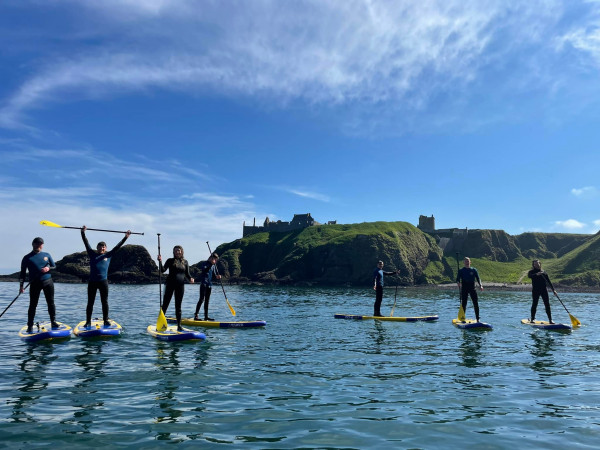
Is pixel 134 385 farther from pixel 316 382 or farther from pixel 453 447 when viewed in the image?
pixel 453 447

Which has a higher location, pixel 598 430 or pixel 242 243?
pixel 242 243

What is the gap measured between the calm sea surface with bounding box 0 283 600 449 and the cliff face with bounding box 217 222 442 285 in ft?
439

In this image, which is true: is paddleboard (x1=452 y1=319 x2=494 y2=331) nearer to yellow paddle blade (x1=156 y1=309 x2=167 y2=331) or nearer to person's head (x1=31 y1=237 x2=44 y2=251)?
yellow paddle blade (x1=156 y1=309 x2=167 y2=331)

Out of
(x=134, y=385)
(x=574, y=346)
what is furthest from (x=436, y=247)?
(x=134, y=385)

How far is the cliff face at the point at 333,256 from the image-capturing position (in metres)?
156

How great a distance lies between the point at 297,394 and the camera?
9820 millimetres

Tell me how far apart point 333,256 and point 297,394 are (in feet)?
499

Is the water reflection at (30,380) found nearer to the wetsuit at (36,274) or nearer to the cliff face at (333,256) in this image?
the wetsuit at (36,274)

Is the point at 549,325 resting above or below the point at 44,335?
below

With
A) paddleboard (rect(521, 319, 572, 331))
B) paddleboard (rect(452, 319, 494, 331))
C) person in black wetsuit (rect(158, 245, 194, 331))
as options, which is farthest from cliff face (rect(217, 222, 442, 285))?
person in black wetsuit (rect(158, 245, 194, 331))

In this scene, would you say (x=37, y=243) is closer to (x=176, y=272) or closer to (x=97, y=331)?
(x=97, y=331)

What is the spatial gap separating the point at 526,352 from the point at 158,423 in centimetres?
1387

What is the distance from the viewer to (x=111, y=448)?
6625mm

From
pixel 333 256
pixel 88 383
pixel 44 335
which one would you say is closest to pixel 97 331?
pixel 44 335
